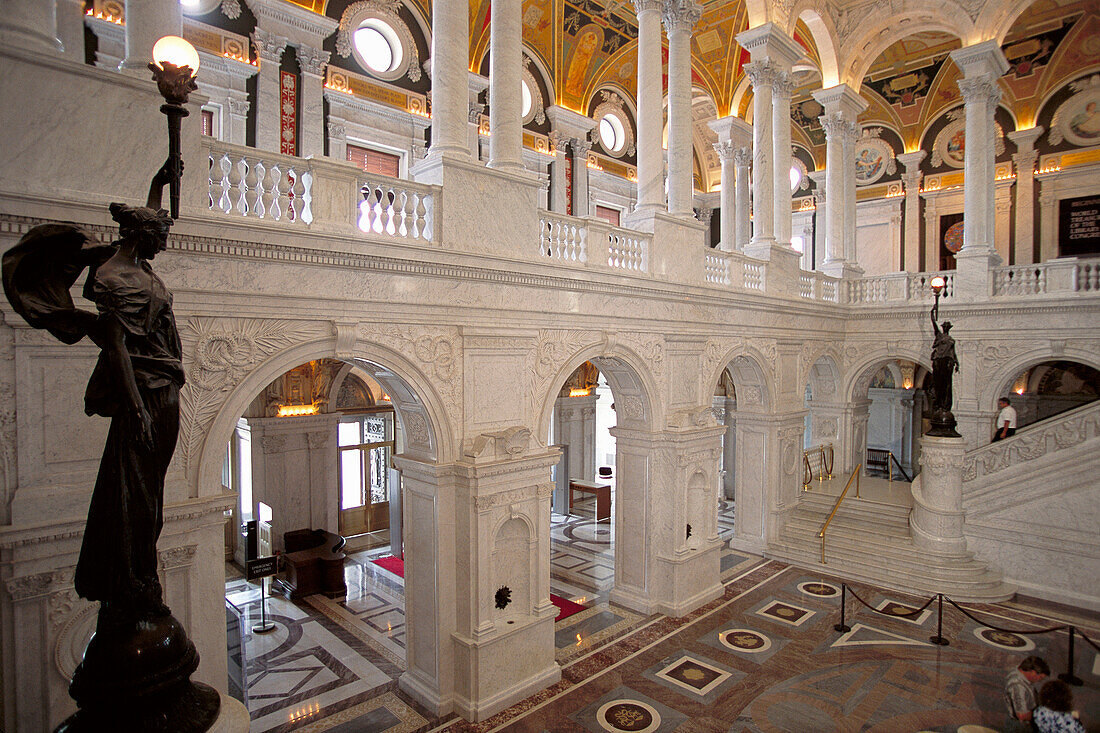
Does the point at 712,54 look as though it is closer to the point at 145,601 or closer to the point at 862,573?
the point at 862,573

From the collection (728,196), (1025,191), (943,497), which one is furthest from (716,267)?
(1025,191)

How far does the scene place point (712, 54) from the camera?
54.7 ft

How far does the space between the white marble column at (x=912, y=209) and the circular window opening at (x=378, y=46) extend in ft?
56.1

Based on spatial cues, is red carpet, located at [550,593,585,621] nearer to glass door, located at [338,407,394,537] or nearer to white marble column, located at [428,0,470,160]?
glass door, located at [338,407,394,537]

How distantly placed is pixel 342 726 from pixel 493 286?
5.67 meters

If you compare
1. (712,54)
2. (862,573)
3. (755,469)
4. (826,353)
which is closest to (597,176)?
(712,54)

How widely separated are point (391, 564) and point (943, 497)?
11.6 m

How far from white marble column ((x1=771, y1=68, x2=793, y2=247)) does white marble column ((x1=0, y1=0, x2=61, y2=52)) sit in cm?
1260

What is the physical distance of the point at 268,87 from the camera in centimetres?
1113

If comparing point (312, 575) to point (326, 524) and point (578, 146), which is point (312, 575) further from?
point (578, 146)

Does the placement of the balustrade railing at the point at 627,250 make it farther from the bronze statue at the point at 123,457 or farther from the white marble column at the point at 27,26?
the bronze statue at the point at 123,457

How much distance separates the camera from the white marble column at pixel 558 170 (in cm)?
1598

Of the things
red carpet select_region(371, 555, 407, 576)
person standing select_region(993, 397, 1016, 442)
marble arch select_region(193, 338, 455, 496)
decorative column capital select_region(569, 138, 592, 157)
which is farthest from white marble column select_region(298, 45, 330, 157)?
person standing select_region(993, 397, 1016, 442)

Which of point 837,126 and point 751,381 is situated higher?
point 837,126
